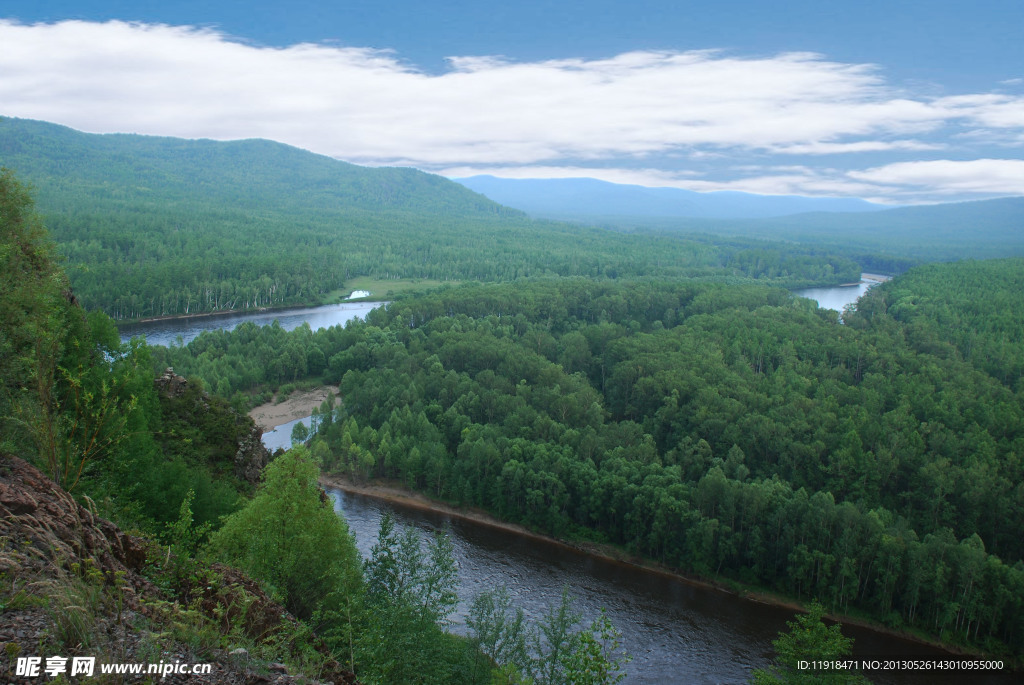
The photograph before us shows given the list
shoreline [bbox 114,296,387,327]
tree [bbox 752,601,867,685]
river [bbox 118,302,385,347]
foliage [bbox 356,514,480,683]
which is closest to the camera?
foliage [bbox 356,514,480,683]

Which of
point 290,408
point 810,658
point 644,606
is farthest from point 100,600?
point 290,408

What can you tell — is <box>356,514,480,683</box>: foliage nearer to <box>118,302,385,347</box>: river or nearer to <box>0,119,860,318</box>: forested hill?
<box>118,302,385,347</box>: river

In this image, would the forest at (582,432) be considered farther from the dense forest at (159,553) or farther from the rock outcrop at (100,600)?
the rock outcrop at (100,600)

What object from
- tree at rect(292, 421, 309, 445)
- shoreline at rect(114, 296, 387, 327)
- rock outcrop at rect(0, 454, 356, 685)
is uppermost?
rock outcrop at rect(0, 454, 356, 685)

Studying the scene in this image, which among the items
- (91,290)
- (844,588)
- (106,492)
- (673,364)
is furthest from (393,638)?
(91,290)

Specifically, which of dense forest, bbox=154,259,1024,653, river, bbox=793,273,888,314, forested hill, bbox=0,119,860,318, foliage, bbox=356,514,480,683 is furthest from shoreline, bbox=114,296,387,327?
river, bbox=793,273,888,314

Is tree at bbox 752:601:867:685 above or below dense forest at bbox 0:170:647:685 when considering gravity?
below
